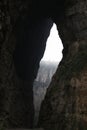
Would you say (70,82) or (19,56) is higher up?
(19,56)

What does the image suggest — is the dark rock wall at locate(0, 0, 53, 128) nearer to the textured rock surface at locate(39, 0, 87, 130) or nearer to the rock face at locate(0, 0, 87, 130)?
the rock face at locate(0, 0, 87, 130)

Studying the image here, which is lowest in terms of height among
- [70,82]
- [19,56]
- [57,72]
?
[70,82]

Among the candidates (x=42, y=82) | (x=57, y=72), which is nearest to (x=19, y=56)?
(x=57, y=72)

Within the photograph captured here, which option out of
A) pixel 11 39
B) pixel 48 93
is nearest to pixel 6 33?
pixel 11 39

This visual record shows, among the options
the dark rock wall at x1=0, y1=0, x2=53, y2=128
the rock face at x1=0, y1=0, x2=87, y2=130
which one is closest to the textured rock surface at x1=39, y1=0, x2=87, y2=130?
the rock face at x1=0, y1=0, x2=87, y2=130

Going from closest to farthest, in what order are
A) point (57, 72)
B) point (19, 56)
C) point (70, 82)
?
point (70, 82) < point (57, 72) < point (19, 56)

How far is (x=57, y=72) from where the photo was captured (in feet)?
162

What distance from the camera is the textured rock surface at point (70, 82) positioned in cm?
4208

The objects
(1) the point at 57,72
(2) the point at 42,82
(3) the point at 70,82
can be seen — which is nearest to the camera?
(3) the point at 70,82

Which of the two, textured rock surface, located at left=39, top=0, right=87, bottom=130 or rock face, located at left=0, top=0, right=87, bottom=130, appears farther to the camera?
rock face, located at left=0, top=0, right=87, bottom=130

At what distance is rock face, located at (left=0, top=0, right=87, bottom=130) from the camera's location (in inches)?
1706

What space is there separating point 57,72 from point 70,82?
16.4ft

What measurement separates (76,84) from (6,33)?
11.5 metres

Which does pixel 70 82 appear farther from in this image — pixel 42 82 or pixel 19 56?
pixel 42 82
